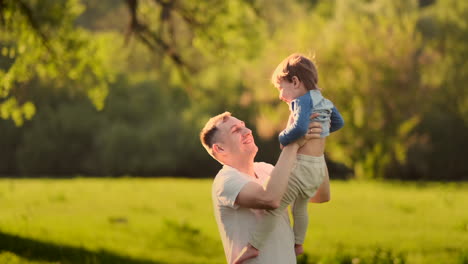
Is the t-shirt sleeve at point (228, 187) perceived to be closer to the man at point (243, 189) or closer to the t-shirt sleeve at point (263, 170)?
the man at point (243, 189)

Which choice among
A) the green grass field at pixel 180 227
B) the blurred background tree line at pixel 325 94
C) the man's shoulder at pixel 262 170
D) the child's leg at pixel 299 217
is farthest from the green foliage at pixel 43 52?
the blurred background tree line at pixel 325 94

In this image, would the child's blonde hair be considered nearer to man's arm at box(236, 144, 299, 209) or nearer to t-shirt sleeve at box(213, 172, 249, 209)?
man's arm at box(236, 144, 299, 209)

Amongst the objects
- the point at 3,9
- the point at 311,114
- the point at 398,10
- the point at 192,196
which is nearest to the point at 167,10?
the point at 3,9

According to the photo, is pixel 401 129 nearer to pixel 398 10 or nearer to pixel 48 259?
pixel 398 10

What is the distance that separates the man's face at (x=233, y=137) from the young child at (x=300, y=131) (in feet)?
0.97

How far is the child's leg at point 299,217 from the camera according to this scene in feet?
14.4

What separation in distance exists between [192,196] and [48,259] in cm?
1422

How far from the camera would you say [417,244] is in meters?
12.9

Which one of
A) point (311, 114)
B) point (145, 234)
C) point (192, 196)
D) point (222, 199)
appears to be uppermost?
point (311, 114)

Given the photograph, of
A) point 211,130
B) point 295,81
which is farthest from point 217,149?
point 295,81

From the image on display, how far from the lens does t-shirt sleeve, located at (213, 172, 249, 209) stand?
13.3ft

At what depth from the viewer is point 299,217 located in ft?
14.6

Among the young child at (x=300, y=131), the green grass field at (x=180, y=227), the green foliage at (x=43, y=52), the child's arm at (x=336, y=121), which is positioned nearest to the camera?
the young child at (x=300, y=131)

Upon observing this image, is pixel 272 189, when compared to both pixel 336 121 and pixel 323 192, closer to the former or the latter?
pixel 323 192
